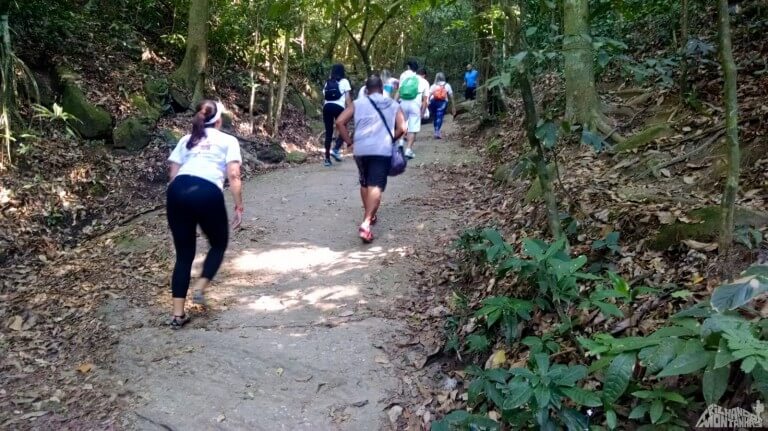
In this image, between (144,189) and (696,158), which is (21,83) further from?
(696,158)

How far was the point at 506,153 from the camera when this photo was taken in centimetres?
930

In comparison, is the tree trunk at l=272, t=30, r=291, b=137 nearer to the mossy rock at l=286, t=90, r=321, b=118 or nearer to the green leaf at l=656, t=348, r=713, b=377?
the mossy rock at l=286, t=90, r=321, b=118

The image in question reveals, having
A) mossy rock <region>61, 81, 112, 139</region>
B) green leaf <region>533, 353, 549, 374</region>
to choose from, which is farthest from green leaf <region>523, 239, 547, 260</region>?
mossy rock <region>61, 81, 112, 139</region>

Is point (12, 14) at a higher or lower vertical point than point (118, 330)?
higher

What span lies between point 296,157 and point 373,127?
6266mm

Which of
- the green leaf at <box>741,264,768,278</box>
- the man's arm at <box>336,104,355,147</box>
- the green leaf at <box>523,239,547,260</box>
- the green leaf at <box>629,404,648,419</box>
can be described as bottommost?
the green leaf at <box>629,404,648,419</box>

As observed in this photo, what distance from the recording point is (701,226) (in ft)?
11.3

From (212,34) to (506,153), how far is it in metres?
8.01

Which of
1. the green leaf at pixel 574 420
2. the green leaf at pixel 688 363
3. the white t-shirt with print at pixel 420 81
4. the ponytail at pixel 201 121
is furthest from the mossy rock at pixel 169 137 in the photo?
the green leaf at pixel 688 363

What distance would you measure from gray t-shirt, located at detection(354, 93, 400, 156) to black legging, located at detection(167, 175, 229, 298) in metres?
1.88

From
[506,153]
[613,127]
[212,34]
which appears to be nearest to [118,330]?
[613,127]

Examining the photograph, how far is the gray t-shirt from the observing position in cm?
592

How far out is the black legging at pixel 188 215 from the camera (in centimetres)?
441

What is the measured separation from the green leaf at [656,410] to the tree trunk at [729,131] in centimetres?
108
